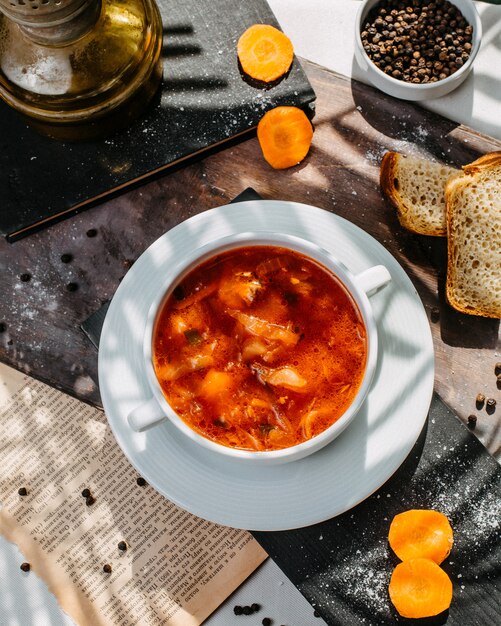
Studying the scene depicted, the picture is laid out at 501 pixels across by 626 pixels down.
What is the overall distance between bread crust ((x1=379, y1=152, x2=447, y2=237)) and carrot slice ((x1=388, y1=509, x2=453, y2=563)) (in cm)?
65

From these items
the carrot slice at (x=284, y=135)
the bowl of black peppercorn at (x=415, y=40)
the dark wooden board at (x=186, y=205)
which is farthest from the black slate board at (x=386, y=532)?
the bowl of black peppercorn at (x=415, y=40)

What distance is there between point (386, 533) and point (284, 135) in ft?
3.17

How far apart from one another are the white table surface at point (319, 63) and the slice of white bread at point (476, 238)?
170 mm

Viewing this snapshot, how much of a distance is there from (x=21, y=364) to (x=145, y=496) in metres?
0.45

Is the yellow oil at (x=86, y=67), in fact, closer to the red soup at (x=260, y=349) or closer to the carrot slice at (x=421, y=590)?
the red soup at (x=260, y=349)

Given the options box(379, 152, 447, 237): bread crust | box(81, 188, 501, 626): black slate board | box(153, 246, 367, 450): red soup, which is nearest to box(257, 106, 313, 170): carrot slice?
box(379, 152, 447, 237): bread crust

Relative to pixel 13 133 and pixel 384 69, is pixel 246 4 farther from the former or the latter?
pixel 13 133

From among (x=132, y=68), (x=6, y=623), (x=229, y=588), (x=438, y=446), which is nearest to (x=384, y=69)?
(x=132, y=68)

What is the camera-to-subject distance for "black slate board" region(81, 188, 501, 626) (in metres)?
1.66

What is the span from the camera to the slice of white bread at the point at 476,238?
171 cm

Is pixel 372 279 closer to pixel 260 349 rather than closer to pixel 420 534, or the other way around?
pixel 260 349

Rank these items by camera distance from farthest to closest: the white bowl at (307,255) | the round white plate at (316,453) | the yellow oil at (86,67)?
the yellow oil at (86,67) → the round white plate at (316,453) → the white bowl at (307,255)

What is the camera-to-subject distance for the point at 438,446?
167 cm

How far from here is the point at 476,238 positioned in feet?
5.71
